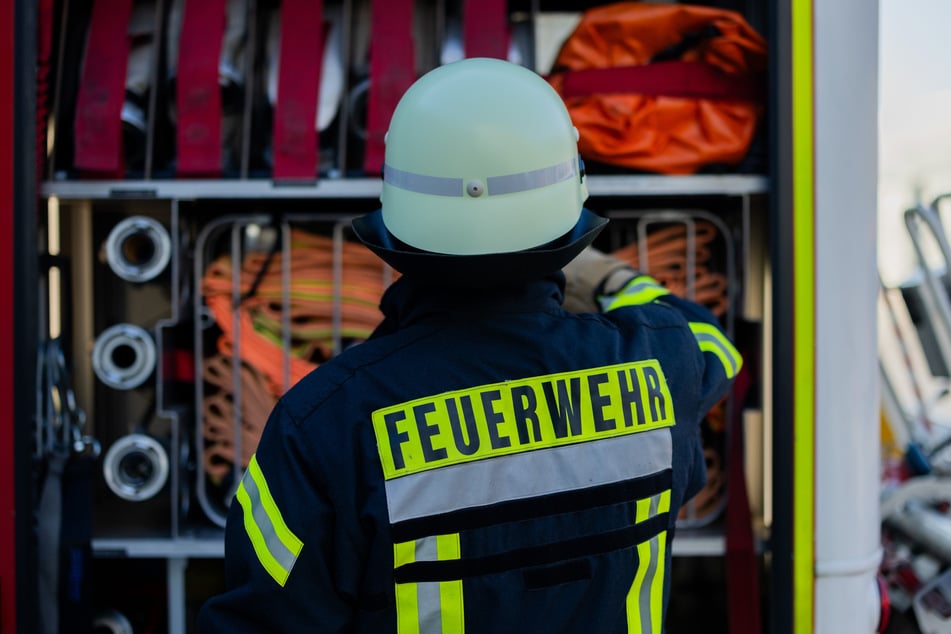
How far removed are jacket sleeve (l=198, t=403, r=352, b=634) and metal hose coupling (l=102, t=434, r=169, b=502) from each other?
3.59 feet

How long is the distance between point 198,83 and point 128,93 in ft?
0.73

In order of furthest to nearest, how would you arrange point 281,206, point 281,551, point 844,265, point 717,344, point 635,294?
point 281,206 → point 844,265 → point 635,294 → point 717,344 → point 281,551

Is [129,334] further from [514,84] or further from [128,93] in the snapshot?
[514,84]

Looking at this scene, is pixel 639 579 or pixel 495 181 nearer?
pixel 495 181

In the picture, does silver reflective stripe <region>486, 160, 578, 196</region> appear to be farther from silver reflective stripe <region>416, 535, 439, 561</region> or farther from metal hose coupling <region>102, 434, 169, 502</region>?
metal hose coupling <region>102, 434, 169, 502</region>

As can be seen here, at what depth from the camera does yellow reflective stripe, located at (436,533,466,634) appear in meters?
1.18

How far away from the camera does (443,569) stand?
1.18 m

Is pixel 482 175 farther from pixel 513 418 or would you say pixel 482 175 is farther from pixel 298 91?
pixel 298 91

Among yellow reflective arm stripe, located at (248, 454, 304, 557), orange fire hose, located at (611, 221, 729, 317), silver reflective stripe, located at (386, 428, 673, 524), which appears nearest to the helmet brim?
silver reflective stripe, located at (386, 428, 673, 524)

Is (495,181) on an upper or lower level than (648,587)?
upper

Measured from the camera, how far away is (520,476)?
121cm

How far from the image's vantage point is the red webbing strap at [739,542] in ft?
6.84

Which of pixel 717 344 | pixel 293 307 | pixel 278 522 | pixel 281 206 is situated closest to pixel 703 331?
pixel 717 344

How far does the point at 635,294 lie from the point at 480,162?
669mm
